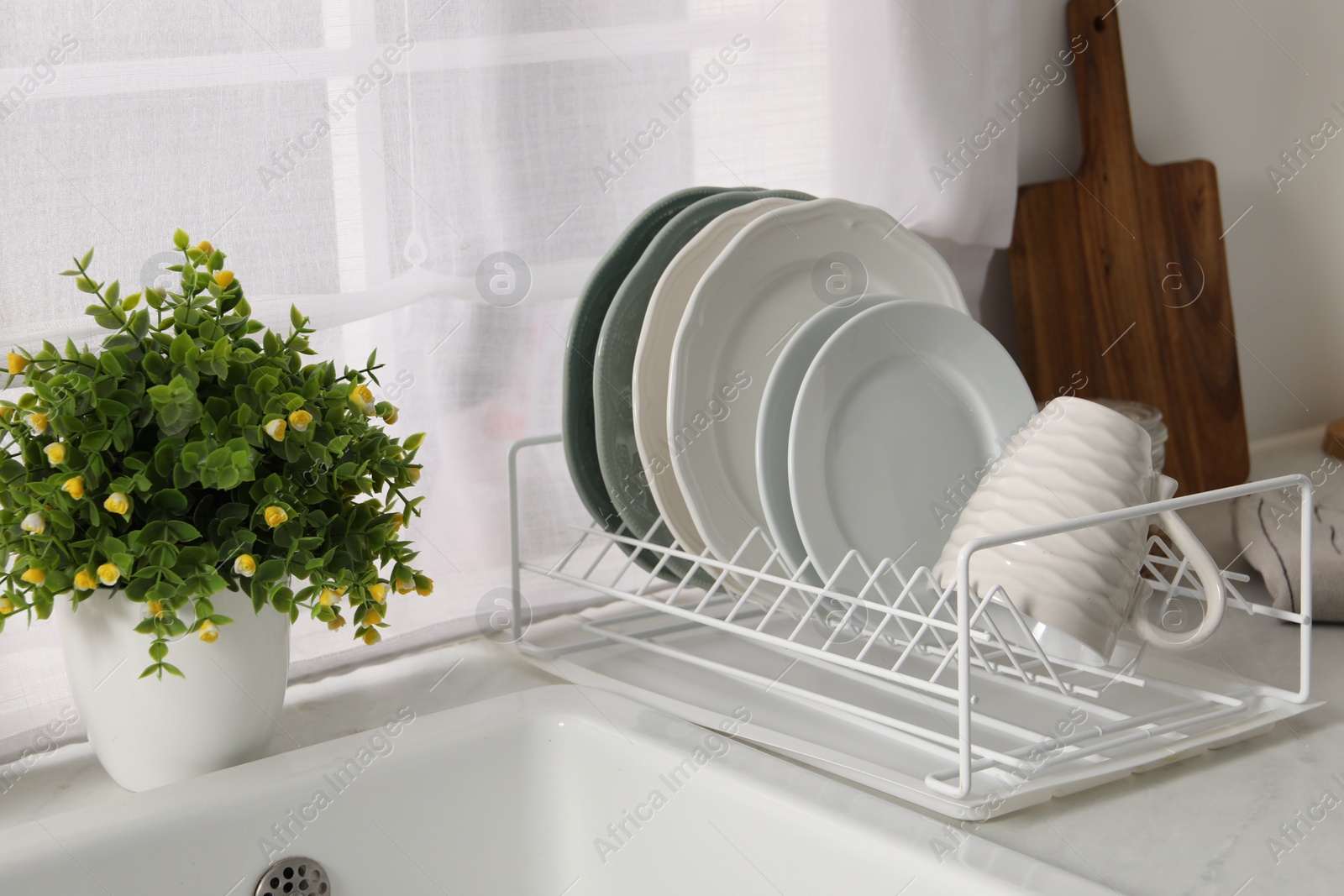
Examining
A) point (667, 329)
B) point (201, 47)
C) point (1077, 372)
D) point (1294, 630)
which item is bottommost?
point (1294, 630)

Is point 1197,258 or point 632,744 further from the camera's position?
point 1197,258

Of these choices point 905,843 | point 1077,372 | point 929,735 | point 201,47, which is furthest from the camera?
point 1077,372

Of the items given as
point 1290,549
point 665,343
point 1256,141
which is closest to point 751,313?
point 665,343

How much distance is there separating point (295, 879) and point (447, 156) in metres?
0.55

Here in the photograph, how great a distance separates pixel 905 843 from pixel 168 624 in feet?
1.31

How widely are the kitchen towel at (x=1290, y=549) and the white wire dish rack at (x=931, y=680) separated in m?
0.03

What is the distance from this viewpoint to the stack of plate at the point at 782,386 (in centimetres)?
80

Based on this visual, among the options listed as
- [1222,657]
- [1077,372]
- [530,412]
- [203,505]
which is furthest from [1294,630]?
[203,505]

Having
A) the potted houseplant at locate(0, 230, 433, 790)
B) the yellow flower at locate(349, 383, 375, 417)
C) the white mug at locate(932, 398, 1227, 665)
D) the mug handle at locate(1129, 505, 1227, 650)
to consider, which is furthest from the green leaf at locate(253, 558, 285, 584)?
the mug handle at locate(1129, 505, 1227, 650)

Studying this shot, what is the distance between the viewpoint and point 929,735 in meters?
0.69

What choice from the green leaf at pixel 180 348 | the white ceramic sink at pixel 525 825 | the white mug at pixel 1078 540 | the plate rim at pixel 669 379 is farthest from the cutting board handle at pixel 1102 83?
the green leaf at pixel 180 348

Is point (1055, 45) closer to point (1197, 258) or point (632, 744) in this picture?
point (1197, 258)

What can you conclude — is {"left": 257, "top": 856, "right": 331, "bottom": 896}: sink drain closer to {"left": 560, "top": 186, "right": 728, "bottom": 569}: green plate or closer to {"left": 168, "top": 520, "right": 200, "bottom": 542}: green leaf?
{"left": 168, "top": 520, "right": 200, "bottom": 542}: green leaf

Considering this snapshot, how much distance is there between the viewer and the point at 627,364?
87 cm
